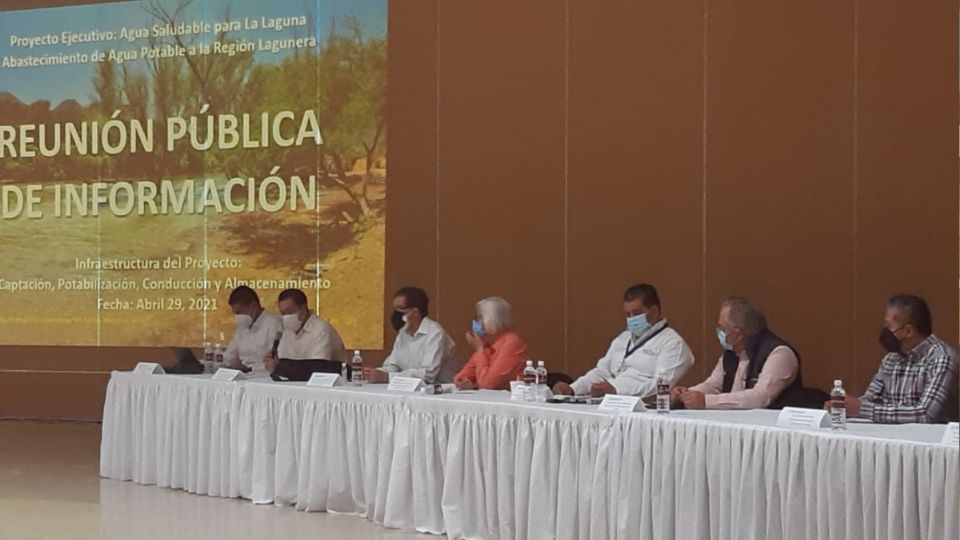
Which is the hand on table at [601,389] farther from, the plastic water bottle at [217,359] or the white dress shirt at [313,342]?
the plastic water bottle at [217,359]

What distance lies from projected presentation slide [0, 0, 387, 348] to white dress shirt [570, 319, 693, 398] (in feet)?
11.2

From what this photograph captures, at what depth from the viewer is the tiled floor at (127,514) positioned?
205 inches

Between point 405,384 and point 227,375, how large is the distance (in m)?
1.17

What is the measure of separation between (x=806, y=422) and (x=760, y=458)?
6.5 inches

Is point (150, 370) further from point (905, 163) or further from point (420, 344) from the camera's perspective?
point (905, 163)

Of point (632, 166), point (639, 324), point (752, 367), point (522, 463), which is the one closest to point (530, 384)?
point (522, 463)

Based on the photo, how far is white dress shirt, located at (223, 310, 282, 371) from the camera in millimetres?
7188

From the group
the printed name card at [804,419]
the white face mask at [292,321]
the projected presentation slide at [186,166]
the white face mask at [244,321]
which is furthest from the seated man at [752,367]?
the projected presentation slide at [186,166]

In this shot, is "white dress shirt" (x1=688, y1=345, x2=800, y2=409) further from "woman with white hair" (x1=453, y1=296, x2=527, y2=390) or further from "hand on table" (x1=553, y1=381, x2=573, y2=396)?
"woman with white hair" (x1=453, y1=296, x2=527, y2=390)

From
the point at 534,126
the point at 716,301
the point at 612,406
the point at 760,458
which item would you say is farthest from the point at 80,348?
the point at 760,458

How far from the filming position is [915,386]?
14.8ft

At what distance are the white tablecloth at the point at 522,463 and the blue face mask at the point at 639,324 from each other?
2.20 ft

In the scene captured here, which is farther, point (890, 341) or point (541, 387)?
point (541, 387)

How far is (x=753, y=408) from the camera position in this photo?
4.79 meters
